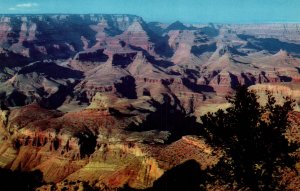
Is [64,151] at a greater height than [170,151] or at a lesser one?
lesser

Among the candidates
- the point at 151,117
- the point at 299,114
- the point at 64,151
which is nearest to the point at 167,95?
the point at 151,117

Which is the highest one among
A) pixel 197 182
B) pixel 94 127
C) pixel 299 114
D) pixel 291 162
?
pixel 291 162

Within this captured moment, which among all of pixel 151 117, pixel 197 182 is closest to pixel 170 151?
pixel 197 182

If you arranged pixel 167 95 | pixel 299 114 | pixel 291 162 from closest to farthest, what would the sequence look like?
pixel 291 162 → pixel 299 114 → pixel 167 95

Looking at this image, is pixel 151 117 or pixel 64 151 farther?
pixel 151 117

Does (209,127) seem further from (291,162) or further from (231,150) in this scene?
(291,162)

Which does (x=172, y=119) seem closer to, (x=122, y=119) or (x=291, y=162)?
(x=122, y=119)

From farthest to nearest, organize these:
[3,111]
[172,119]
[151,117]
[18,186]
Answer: [172,119]
[151,117]
[3,111]
[18,186]

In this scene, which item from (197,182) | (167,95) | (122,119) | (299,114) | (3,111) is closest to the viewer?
(197,182)

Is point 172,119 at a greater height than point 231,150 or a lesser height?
lesser
